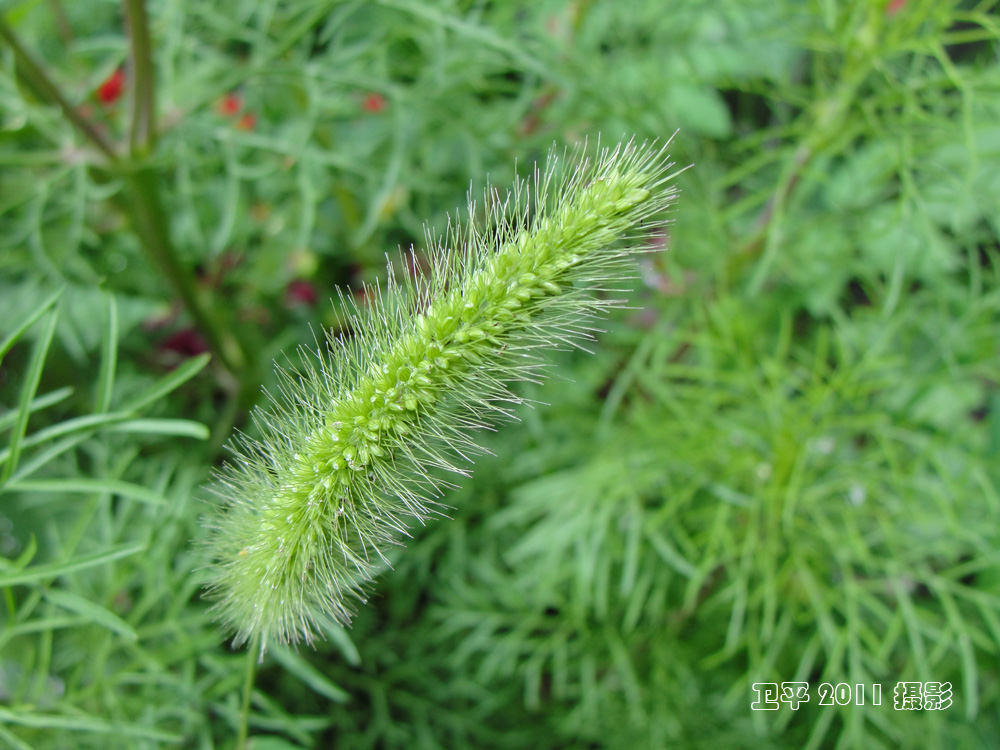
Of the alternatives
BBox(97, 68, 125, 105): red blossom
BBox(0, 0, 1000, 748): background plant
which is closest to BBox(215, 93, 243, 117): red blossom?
BBox(0, 0, 1000, 748): background plant

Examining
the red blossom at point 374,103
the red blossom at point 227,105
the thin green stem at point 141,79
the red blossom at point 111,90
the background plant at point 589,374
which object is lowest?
the background plant at point 589,374

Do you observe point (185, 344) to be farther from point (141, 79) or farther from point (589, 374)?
point (589, 374)

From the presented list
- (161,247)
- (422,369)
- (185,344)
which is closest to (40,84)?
(161,247)

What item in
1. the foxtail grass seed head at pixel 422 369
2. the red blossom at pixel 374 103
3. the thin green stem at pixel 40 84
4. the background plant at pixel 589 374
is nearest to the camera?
the foxtail grass seed head at pixel 422 369

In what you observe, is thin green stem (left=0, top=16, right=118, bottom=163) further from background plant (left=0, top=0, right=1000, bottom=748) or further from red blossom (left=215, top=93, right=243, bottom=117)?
red blossom (left=215, top=93, right=243, bottom=117)

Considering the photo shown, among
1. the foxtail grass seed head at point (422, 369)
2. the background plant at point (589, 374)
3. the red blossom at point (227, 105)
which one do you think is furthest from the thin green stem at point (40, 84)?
the foxtail grass seed head at point (422, 369)

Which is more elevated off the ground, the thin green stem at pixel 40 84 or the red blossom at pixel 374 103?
the thin green stem at pixel 40 84

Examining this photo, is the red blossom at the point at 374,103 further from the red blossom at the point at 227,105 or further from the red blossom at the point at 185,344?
the red blossom at the point at 185,344

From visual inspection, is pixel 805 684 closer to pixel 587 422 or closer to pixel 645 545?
pixel 645 545

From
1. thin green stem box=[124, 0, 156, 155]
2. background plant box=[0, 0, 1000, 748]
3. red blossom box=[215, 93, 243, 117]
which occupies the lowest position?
background plant box=[0, 0, 1000, 748]
